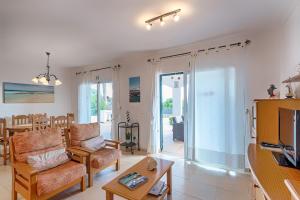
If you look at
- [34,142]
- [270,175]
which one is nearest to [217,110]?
[270,175]

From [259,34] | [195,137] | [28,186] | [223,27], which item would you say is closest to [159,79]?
[195,137]

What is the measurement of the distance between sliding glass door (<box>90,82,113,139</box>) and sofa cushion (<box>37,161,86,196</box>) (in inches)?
116

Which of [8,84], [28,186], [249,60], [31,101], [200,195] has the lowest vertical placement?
[200,195]

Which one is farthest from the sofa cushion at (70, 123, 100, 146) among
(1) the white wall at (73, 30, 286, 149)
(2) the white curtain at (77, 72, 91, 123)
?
(2) the white curtain at (77, 72, 91, 123)

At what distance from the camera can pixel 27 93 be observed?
198 inches

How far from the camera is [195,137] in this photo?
365 cm

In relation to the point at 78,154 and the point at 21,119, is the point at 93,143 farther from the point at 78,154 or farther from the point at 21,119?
the point at 21,119

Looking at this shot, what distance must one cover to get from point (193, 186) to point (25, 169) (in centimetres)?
225

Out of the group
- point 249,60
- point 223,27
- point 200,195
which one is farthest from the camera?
point 249,60

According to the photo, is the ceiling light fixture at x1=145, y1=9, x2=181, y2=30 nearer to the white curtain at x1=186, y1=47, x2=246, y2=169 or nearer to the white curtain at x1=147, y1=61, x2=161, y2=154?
the white curtain at x1=186, y1=47, x2=246, y2=169

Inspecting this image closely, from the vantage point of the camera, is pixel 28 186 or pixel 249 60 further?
pixel 249 60

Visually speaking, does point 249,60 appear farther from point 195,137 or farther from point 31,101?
point 31,101

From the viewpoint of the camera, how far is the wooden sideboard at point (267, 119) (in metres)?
2.17

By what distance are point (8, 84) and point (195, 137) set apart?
193 inches
